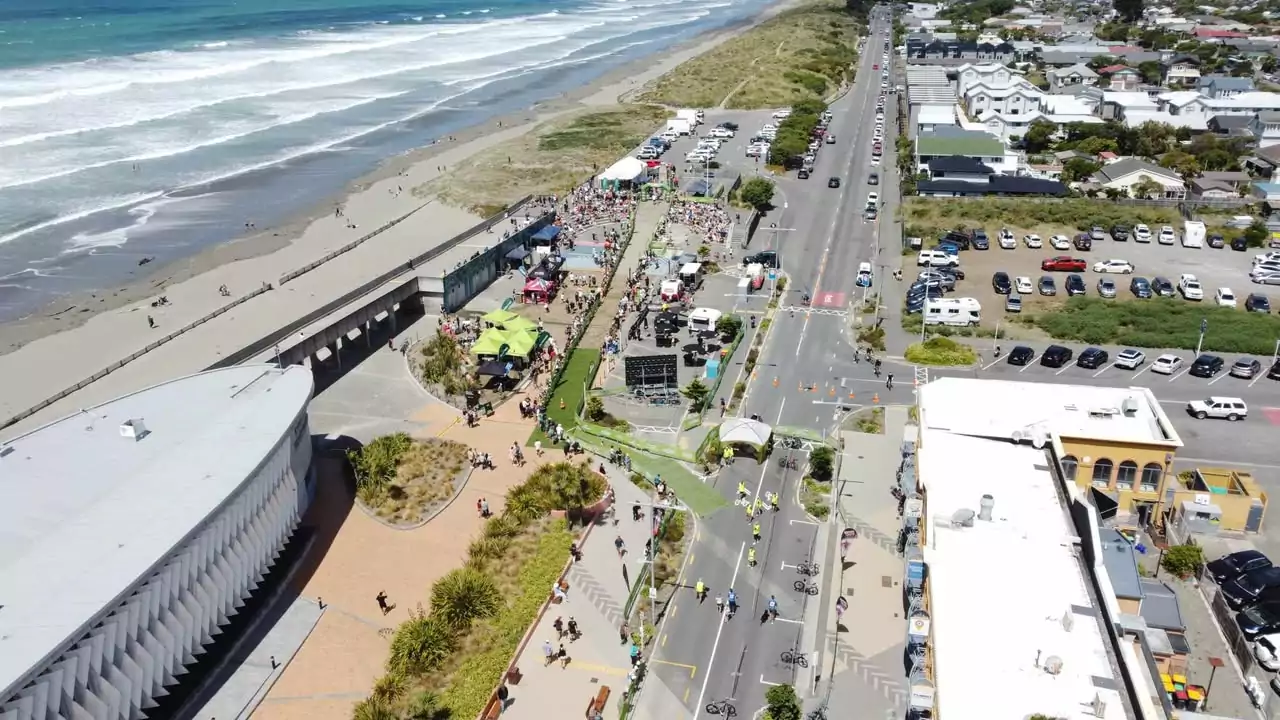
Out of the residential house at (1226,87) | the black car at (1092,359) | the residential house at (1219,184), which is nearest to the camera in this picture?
the black car at (1092,359)

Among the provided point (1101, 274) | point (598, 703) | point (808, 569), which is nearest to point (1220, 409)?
point (1101, 274)

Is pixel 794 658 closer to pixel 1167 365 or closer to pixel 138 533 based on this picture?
pixel 138 533

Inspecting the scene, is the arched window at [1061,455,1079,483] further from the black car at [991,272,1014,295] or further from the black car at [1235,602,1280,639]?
the black car at [991,272,1014,295]

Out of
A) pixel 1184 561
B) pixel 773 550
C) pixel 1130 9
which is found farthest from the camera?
pixel 1130 9

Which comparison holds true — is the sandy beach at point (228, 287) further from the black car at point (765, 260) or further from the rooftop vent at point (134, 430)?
the black car at point (765, 260)

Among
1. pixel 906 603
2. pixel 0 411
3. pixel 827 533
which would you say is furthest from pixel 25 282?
pixel 906 603

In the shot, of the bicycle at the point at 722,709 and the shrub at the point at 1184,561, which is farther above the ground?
the shrub at the point at 1184,561

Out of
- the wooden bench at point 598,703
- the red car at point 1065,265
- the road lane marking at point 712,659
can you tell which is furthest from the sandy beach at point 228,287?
the red car at point 1065,265
